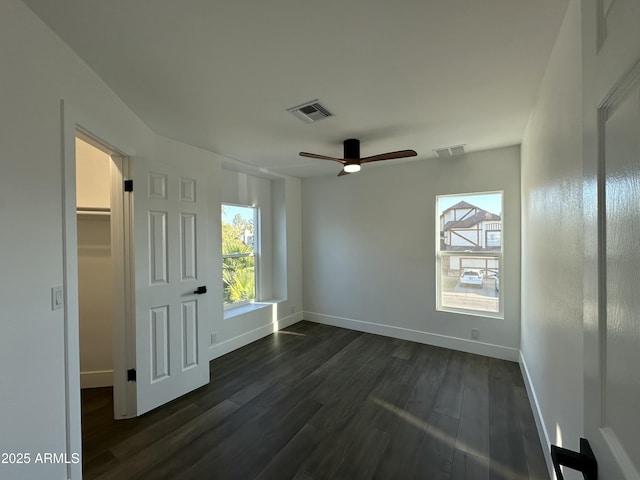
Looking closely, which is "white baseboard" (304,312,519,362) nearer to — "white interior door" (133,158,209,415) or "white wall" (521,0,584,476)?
"white wall" (521,0,584,476)

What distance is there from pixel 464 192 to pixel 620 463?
3.47 metres

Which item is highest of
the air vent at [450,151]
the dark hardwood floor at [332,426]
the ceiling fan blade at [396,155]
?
the air vent at [450,151]

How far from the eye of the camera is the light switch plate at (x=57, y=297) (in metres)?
1.45

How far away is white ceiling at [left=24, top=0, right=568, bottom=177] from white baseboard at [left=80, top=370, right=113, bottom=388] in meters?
2.53

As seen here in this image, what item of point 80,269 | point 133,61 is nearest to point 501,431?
point 133,61

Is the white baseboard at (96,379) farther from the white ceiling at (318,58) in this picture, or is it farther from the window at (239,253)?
the white ceiling at (318,58)

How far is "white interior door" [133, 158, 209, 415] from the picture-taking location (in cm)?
235

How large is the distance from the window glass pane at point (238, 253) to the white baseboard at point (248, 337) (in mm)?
524

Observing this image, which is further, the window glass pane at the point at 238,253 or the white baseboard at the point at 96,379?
the window glass pane at the point at 238,253

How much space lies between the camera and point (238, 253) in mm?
4172

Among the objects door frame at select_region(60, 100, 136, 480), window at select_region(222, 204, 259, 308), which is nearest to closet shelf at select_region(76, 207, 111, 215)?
door frame at select_region(60, 100, 136, 480)

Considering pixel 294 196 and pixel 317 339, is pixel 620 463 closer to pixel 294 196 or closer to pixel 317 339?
pixel 317 339

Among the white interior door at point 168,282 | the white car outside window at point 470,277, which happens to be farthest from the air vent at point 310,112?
the white car outside window at point 470,277

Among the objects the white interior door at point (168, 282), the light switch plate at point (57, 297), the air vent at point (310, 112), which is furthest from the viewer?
the white interior door at point (168, 282)
